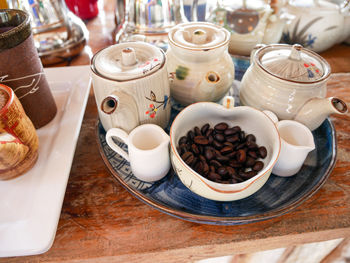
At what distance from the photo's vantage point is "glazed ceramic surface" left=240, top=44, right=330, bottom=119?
18.5 inches

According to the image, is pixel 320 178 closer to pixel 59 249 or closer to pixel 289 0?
pixel 59 249

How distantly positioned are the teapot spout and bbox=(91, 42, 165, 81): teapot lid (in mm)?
263

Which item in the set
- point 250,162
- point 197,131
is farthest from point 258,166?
point 197,131

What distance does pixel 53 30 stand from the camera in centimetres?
73

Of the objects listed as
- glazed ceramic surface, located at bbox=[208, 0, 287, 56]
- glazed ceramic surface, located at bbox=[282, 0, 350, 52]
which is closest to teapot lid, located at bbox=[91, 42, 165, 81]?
glazed ceramic surface, located at bbox=[208, 0, 287, 56]

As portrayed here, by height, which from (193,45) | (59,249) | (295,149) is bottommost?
(59,249)

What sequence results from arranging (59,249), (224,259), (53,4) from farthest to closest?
(53,4) → (224,259) → (59,249)

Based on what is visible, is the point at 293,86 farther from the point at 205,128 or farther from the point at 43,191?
the point at 43,191

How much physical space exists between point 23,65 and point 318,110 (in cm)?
50

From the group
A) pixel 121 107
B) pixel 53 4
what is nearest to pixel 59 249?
pixel 121 107

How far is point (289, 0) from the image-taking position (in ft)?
2.47

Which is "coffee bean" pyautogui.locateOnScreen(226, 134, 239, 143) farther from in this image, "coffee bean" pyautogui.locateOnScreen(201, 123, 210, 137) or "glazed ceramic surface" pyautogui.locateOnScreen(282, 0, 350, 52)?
"glazed ceramic surface" pyautogui.locateOnScreen(282, 0, 350, 52)

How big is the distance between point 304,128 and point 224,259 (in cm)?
32

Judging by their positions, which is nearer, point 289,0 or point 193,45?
point 193,45
